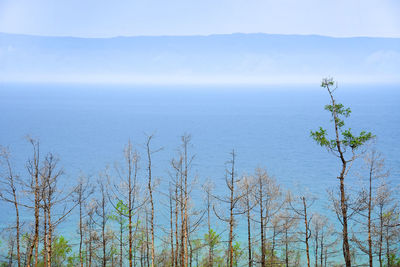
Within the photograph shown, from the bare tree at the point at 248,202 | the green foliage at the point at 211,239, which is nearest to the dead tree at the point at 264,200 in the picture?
the bare tree at the point at 248,202

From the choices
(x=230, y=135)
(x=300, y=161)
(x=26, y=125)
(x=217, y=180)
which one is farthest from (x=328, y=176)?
(x=26, y=125)

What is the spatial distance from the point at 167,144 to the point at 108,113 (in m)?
66.3

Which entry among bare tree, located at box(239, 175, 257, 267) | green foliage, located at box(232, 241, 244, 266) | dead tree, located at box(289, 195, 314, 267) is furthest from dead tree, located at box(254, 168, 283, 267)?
green foliage, located at box(232, 241, 244, 266)

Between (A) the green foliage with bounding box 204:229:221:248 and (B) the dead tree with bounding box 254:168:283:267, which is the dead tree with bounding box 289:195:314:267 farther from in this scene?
(A) the green foliage with bounding box 204:229:221:248

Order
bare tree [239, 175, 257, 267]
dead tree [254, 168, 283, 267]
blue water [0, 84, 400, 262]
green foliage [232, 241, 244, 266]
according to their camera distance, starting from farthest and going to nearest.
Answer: blue water [0, 84, 400, 262]
green foliage [232, 241, 244, 266]
dead tree [254, 168, 283, 267]
bare tree [239, 175, 257, 267]

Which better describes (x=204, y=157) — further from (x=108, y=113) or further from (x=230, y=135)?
(x=108, y=113)

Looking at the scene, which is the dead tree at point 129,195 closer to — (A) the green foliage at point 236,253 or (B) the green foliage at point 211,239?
(B) the green foliage at point 211,239

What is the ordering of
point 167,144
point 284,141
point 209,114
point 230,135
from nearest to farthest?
point 167,144 < point 284,141 < point 230,135 < point 209,114

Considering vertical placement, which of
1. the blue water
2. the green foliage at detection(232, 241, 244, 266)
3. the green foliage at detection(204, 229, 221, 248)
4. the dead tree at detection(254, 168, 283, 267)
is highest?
the blue water

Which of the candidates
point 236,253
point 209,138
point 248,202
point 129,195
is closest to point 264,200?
point 248,202

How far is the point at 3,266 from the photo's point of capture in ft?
97.5

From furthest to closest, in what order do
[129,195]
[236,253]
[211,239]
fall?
1. [211,239]
2. [236,253]
3. [129,195]

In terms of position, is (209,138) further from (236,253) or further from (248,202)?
(248,202)

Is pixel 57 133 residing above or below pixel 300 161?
above
